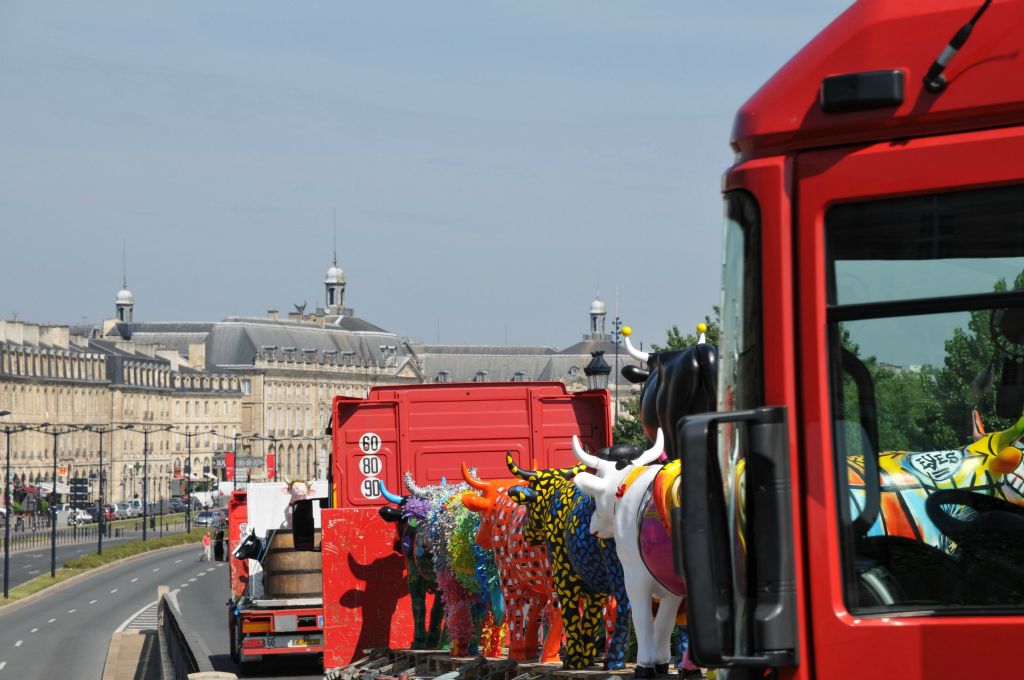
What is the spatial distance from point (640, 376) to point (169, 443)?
17328 centimetres

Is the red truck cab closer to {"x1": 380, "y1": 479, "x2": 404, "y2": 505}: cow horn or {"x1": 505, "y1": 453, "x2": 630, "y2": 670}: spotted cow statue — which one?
{"x1": 505, "y1": 453, "x2": 630, "y2": 670}: spotted cow statue

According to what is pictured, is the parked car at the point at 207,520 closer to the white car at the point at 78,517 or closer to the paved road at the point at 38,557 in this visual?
the white car at the point at 78,517

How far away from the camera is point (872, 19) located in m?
5.30

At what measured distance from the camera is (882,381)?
5270 mm

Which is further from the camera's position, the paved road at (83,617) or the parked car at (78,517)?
the parked car at (78,517)

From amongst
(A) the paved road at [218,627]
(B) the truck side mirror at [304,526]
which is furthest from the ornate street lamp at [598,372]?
(B) the truck side mirror at [304,526]

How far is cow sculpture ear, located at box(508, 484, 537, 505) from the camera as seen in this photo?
40.0 feet

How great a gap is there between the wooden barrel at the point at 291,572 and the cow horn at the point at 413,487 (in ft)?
24.9

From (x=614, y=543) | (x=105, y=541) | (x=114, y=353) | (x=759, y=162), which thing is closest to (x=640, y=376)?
(x=614, y=543)

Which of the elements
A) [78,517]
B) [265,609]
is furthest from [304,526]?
[78,517]

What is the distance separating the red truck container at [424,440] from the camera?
55.3 ft

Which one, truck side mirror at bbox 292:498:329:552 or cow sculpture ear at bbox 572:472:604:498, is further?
truck side mirror at bbox 292:498:329:552

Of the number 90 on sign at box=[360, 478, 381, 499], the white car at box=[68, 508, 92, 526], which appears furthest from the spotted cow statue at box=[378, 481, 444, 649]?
the white car at box=[68, 508, 92, 526]

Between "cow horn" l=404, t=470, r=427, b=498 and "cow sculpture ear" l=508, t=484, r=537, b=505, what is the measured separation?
158 inches
